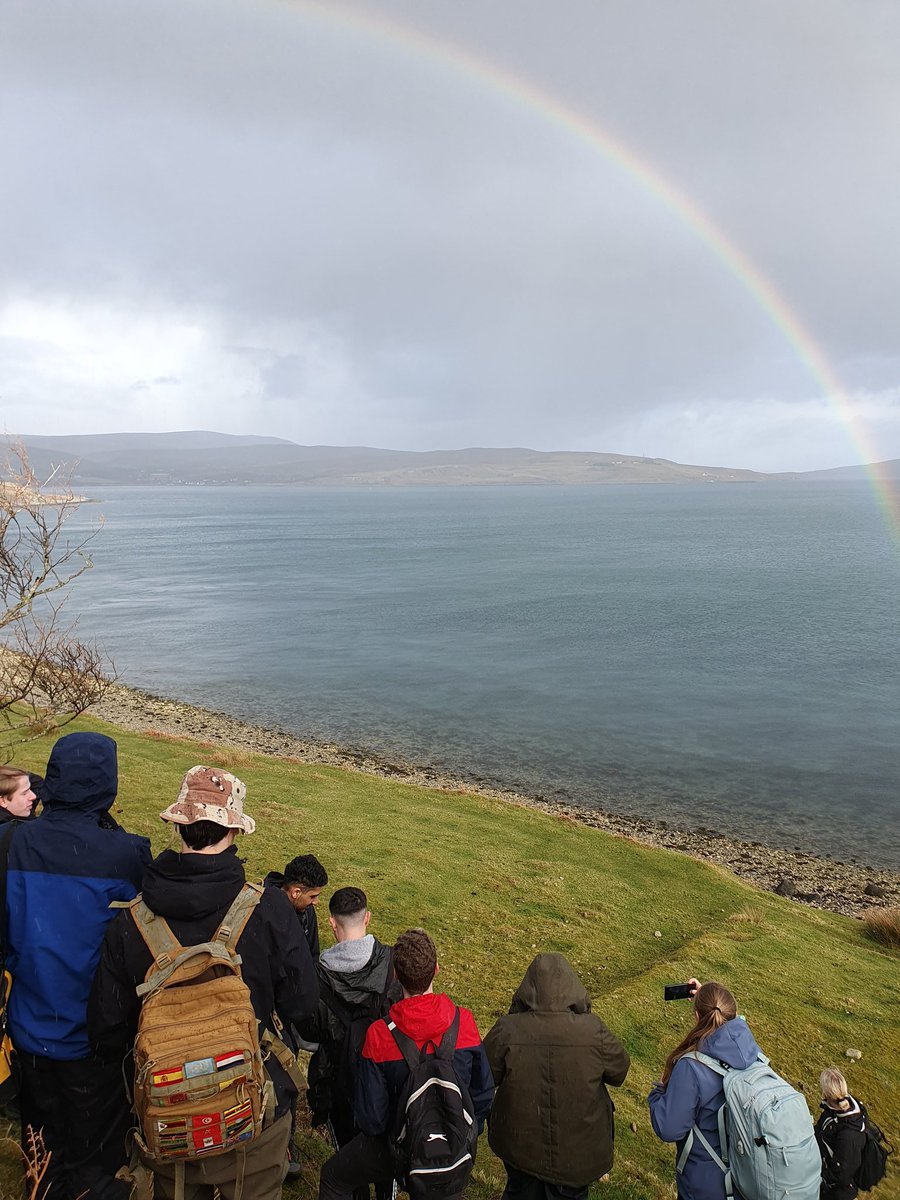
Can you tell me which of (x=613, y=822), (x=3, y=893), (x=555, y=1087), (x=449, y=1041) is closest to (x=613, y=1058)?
(x=555, y=1087)

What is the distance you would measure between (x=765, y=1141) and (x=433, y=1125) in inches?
90.3

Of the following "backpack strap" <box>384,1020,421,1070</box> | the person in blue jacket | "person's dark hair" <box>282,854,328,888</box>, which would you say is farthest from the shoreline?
"backpack strap" <box>384,1020,421,1070</box>

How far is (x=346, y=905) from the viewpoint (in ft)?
20.6

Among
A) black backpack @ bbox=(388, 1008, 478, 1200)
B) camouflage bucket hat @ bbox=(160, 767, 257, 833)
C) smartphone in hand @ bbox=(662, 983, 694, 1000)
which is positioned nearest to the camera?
camouflage bucket hat @ bbox=(160, 767, 257, 833)

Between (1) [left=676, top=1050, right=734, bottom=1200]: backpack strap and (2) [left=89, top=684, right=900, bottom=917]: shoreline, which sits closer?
(1) [left=676, top=1050, right=734, bottom=1200]: backpack strap

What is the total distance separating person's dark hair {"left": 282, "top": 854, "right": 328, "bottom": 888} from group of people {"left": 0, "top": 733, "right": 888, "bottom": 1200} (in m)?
1.13

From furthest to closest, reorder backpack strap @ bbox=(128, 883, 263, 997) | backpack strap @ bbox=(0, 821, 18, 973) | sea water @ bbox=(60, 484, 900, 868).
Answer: sea water @ bbox=(60, 484, 900, 868) → backpack strap @ bbox=(0, 821, 18, 973) → backpack strap @ bbox=(128, 883, 263, 997)

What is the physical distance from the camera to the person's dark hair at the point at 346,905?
624 centimetres

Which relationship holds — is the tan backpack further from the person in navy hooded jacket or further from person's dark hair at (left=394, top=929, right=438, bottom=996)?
person's dark hair at (left=394, top=929, right=438, bottom=996)

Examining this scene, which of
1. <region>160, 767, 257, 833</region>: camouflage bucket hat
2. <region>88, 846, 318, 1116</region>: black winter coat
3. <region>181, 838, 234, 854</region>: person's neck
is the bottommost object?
<region>88, 846, 318, 1116</region>: black winter coat

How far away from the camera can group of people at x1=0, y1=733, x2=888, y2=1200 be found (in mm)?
4715

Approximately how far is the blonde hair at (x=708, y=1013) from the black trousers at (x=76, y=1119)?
4.11m

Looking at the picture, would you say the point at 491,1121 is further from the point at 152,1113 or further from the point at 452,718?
the point at 452,718

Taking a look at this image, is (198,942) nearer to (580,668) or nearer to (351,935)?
(351,935)
